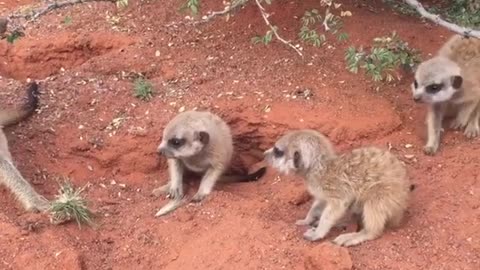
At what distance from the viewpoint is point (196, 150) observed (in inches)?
219

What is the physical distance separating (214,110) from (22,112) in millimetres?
1460

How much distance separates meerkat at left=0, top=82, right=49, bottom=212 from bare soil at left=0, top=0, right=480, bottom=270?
8cm

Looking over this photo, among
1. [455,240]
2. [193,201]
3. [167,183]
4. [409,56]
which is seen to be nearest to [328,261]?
[455,240]

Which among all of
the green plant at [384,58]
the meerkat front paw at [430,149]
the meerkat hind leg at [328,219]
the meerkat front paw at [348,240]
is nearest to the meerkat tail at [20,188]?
the meerkat hind leg at [328,219]

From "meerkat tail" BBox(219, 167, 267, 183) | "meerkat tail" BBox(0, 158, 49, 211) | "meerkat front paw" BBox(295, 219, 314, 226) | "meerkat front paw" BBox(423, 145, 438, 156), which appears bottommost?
"meerkat tail" BBox(219, 167, 267, 183)

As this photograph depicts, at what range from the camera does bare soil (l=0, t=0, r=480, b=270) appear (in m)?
4.75

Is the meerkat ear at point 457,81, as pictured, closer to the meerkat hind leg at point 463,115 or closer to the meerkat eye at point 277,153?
the meerkat hind leg at point 463,115

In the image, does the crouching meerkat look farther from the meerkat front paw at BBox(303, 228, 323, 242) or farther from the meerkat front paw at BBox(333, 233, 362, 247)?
the meerkat front paw at BBox(333, 233, 362, 247)

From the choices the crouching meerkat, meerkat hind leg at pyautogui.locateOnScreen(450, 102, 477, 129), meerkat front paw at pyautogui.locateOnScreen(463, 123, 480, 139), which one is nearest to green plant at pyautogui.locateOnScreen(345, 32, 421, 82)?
meerkat hind leg at pyautogui.locateOnScreen(450, 102, 477, 129)

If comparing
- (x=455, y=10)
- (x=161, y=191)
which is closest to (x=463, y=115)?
(x=455, y=10)

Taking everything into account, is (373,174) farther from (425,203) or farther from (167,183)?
(167,183)

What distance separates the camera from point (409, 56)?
5.94 metres

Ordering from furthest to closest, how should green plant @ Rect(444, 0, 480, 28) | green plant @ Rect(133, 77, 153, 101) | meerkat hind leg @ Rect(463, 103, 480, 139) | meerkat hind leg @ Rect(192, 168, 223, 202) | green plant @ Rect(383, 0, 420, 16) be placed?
green plant @ Rect(383, 0, 420, 16), green plant @ Rect(444, 0, 480, 28), green plant @ Rect(133, 77, 153, 101), meerkat hind leg @ Rect(463, 103, 480, 139), meerkat hind leg @ Rect(192, 168, 223, 202)

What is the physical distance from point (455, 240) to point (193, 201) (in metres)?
1.71
